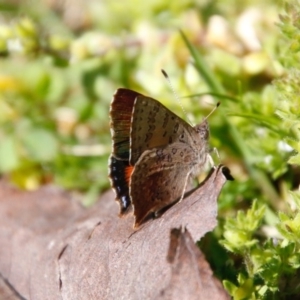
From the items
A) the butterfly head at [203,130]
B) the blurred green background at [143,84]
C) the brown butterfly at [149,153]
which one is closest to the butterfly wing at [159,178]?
the brown butterfly at [149,153]

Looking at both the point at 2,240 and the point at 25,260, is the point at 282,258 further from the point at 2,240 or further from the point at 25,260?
the point at 2,240

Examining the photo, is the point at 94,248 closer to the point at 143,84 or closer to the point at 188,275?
the point at 188,275

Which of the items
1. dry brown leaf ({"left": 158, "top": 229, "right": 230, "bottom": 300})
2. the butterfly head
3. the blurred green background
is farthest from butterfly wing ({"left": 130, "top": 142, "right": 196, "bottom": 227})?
dry brown leaf ({"left": 158, "top": 229, "right": 230, "bottom": 300})

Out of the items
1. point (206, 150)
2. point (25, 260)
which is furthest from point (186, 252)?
point (25, 260)

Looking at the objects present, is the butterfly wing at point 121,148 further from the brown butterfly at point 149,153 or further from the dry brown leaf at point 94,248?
the dry brown leaf at point 94,248

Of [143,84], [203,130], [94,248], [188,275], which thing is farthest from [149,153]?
[143,84]

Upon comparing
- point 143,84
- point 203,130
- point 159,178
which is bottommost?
point 143,84
